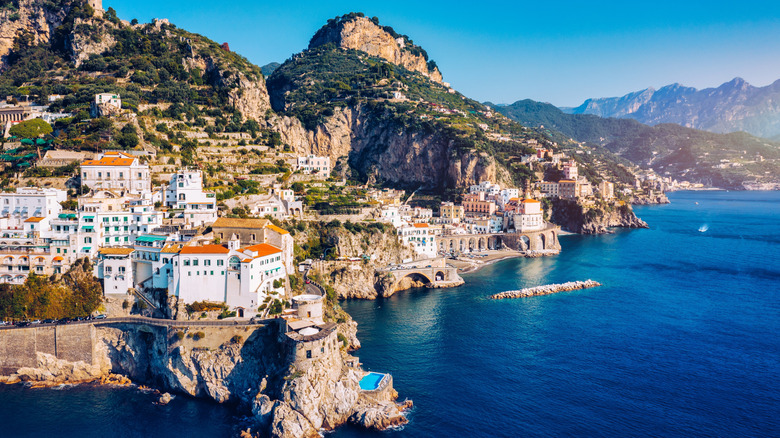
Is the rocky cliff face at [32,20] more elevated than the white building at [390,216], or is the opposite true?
the rocky cliff face at [32,20]

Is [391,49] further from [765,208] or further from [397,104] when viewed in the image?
[765,208]


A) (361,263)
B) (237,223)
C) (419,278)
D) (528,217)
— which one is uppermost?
(237,223)

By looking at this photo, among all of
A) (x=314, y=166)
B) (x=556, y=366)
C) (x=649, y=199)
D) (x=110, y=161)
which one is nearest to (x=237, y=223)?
(x=110, y=161)

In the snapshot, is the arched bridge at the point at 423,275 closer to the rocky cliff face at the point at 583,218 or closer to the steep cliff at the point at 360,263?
the steep cliff at the point at 360,263

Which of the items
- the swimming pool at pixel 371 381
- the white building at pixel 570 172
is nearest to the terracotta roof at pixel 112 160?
the swimming pool at pixel 371 381

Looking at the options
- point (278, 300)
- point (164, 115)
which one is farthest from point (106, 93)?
point (278, 300)

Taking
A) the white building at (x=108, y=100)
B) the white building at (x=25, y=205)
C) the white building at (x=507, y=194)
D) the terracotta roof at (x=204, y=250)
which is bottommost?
the terracotta roof at (x=204, y=250)

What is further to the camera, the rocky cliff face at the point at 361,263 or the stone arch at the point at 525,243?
the stone arch at the point at 525,243

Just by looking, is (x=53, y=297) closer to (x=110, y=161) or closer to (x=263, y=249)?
(x=263, y=249)

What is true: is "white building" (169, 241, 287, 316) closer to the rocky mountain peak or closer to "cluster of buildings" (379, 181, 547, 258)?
"cluster of buildings" (379, 181, 547, 258)
